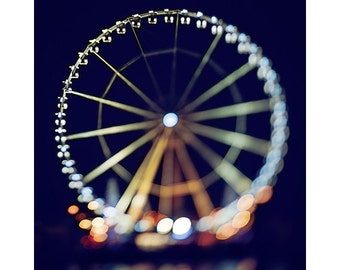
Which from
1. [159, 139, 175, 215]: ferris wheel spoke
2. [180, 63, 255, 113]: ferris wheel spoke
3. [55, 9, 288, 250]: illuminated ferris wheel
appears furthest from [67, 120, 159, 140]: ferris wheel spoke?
[180, 63, 255, 113]: ferris wheel spoke

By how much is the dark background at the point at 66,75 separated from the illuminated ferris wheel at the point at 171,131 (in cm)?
6

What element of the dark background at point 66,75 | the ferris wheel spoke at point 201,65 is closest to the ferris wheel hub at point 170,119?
the ferris wheel spoke at point 201,65

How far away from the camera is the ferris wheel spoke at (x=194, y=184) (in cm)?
282

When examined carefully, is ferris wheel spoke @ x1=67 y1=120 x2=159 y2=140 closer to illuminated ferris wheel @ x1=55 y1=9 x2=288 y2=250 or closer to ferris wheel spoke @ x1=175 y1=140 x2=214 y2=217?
illuminated ferris wheel @ x1=55 y1=9 x2=288 y2=250

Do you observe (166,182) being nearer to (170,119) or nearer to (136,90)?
(170,119)

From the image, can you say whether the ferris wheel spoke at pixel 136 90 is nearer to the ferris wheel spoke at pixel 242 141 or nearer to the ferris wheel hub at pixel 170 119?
the ferris wheel hub at pixel 170 119

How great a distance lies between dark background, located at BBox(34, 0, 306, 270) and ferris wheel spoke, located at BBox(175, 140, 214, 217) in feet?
0.67

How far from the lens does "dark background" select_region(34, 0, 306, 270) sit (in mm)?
2662

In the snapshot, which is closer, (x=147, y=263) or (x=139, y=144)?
(x=147, y=263)

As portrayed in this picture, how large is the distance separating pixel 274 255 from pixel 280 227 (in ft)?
0.68
